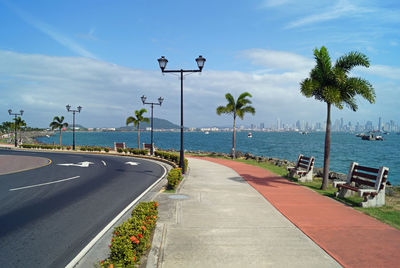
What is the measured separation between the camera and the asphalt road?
19.4 ft

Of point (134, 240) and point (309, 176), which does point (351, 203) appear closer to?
point (309, 176)

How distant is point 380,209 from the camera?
9.59 m

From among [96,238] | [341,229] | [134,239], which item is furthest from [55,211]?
[341,229]

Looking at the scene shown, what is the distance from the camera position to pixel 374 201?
9867mm

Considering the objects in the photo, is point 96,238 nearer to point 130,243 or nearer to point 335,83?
point 130,243

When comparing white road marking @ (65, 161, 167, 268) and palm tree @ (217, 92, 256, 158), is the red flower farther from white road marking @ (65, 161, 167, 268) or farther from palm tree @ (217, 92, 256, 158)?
palm tree @ (217, 92, 256, 158)

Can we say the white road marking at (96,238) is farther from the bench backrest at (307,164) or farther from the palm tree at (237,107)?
the palm tree at (237,107)

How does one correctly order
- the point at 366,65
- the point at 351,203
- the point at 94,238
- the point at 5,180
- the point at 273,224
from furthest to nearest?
the point at 5,180 → the point at 366,65 → the point at 351,203 → the point at 273,224 → the point at 94,238

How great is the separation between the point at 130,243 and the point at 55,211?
540 cm

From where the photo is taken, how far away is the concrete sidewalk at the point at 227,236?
5.38m

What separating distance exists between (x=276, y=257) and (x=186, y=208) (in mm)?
4210

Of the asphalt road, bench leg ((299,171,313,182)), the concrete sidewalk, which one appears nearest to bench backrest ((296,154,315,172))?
bench leg ((299,171,313,182))

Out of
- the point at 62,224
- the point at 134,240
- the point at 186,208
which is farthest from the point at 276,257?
the point at 62,224

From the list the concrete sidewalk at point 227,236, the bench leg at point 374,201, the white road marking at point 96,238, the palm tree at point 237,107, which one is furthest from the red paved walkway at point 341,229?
the palm tree at point 237,107
